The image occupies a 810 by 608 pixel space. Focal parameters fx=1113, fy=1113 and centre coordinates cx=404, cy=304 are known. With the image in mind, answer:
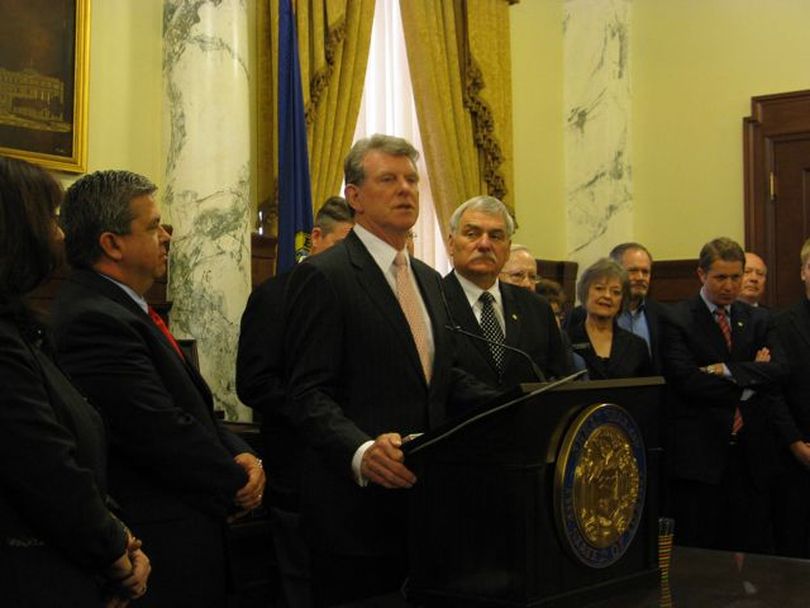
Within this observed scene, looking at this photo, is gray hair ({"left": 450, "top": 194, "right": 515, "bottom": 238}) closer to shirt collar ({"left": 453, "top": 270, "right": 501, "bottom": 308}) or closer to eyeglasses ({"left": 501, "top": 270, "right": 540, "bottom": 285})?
shirt collar ({"left": 453, "top": 270, "right": 501, "bottom": 308})

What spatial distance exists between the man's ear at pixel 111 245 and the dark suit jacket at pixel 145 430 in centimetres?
8

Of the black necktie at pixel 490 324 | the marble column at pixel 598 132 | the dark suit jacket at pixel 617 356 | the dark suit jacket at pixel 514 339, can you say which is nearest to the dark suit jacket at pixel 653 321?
the dark suit jacket at pixel 617 356

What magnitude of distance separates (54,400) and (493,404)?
2.74ft

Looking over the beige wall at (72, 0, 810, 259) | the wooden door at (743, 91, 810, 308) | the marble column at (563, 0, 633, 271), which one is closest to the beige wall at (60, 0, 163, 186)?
the beige wall at (72, 0, 810, 259)

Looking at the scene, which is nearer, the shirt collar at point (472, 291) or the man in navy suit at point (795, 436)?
the shirt collar at point (472, 291)

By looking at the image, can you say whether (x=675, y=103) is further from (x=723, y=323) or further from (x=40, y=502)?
(x=40, y=502)

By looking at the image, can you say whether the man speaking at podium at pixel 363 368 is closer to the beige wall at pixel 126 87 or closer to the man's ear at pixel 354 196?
the man's ear at pixel 354 196

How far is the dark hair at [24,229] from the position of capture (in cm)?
205

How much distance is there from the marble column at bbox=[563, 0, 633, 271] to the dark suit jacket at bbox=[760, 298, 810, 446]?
3.72 meters

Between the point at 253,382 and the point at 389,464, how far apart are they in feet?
5.37

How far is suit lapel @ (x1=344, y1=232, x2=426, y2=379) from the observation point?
9.39 ft

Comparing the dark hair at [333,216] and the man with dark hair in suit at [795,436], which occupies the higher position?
the dark hair at [333,216]

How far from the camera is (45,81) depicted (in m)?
5.37

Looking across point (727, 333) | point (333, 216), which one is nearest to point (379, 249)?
point (333, 216)
